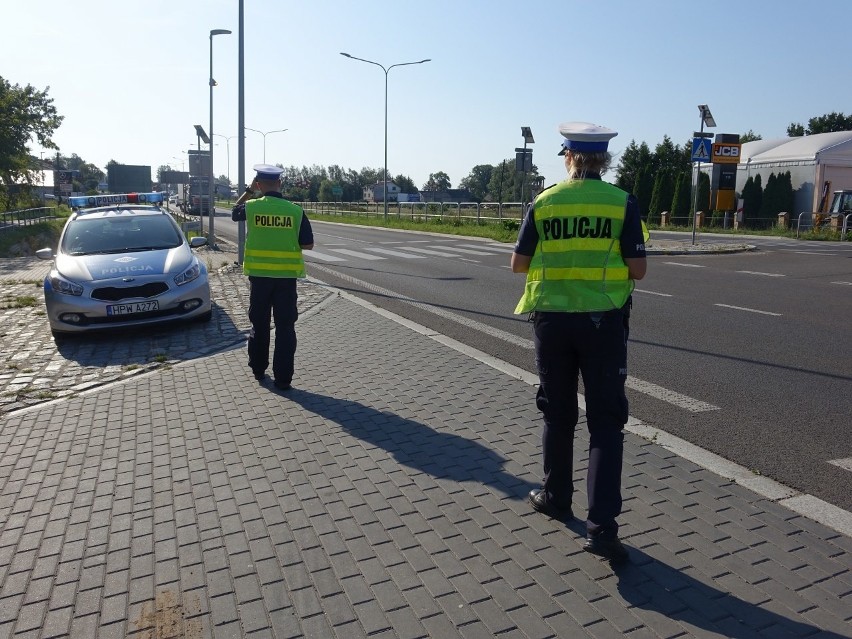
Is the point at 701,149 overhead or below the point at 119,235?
overhead

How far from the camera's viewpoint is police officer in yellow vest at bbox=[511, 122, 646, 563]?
3529mm

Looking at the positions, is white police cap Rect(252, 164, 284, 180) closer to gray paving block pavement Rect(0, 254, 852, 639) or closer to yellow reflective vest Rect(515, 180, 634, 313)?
gray paving block pavement Rect(0, 254, 852, 639)

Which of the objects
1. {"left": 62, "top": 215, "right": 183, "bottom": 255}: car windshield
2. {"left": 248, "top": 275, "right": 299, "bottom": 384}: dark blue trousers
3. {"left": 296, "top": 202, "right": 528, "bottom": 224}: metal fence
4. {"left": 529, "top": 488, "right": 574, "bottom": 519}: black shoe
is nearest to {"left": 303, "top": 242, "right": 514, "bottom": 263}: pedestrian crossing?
{"left": 296, "top": 202, "right": 528, "bottom": 224}: metal fence

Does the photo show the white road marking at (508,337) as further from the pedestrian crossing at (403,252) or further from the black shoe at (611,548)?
the pedestrian crossing at (403,252)

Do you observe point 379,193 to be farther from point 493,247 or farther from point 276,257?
point 276,257

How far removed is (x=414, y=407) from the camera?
19.9 feet

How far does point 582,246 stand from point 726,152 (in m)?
41.1

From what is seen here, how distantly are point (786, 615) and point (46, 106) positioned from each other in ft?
168

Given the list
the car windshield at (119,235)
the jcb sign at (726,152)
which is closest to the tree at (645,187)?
the jcb sign at (726,152)

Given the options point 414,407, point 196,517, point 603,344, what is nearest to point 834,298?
point 414,407

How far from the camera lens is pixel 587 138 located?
11.6 feet

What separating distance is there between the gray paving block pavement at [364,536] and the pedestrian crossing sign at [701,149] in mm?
20151

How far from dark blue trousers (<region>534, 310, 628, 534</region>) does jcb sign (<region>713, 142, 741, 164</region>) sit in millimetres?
40443

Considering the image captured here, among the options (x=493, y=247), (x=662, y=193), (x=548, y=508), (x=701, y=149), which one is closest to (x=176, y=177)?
(x=662, y=193)
